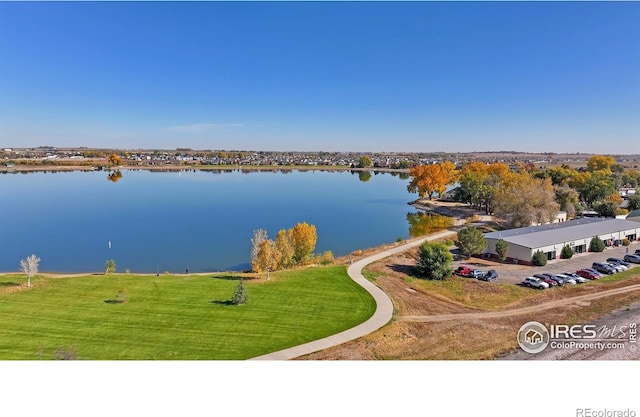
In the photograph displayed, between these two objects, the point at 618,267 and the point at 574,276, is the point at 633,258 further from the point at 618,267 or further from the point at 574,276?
the point at 574,276

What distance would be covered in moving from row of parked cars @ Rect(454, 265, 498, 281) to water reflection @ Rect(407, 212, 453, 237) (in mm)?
15159

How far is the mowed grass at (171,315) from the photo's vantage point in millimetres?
11711

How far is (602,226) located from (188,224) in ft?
125

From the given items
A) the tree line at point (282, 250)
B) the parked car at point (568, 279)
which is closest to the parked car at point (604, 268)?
the parked car at point (568, 279)

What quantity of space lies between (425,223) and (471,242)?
19.2 m

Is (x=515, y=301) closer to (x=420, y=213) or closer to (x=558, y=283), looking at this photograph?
(x=558, y=283)

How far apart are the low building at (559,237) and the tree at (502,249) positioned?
446mm

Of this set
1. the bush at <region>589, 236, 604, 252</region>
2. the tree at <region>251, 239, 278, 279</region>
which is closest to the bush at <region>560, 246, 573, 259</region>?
the bush at <region>589, 236, 604, 252</region>

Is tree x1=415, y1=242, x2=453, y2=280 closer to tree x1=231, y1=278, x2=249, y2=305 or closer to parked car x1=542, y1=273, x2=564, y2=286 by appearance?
parked car x1=542, y1=273, x2=564, y2=286

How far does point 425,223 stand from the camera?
146 ft

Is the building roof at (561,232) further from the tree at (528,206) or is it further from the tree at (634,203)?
the tree at (634,203)

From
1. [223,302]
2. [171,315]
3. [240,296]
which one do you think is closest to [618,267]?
[240,296]

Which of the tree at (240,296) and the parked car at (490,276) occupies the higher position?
the tree at (240,296)
